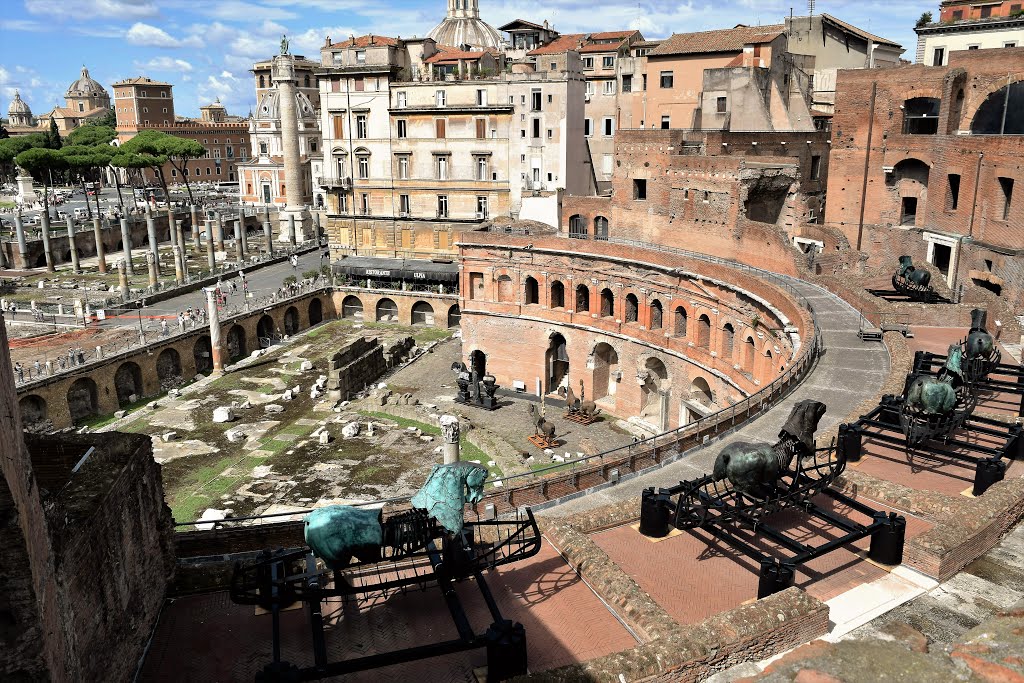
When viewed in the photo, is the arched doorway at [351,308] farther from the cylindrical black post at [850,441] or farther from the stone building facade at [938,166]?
the cylindrical black post at [850,441]

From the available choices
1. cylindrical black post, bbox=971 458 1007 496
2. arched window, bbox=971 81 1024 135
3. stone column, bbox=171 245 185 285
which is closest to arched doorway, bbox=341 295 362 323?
stone column, bbox=171 245 185 285

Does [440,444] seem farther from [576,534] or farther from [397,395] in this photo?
[576,534]

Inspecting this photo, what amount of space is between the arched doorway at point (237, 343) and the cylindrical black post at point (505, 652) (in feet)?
135

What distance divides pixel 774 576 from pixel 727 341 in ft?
74.6

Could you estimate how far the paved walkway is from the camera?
16.0 m

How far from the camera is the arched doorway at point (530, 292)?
4272 centimetres

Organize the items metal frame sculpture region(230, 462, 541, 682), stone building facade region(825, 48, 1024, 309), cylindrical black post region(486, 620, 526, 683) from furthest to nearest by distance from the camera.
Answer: stone building facade region(825, 48, 1024, 309)
cylindrical black post region(486, 620, 526, 683)
metal frame sculpture region(230, 462, 541, 682)

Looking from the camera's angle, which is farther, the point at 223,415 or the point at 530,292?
the point at 530,292

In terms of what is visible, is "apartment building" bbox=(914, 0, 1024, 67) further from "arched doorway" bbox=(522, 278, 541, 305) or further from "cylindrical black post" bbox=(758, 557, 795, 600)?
"cylindrical black post" bbox=(758, 557, 795, 600)

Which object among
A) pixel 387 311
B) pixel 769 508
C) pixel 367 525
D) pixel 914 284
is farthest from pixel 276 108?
pixel 367 525

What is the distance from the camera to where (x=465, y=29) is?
8381 cm

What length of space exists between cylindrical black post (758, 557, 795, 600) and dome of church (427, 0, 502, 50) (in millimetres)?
78509

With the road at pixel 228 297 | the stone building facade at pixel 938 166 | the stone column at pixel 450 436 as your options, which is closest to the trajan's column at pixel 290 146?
the road at pixel 228 297

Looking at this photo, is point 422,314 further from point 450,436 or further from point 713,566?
point 713,566
